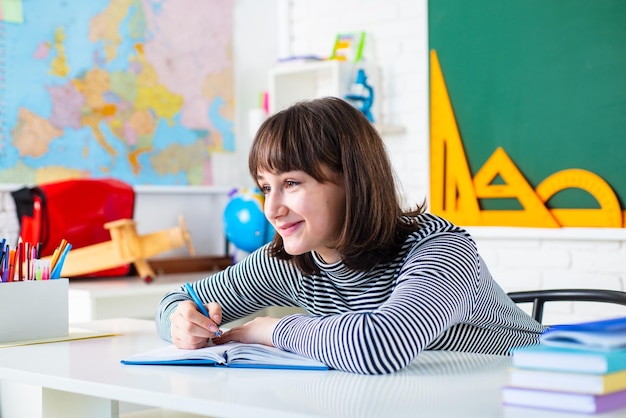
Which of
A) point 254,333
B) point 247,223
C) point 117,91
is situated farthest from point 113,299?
point 254,333

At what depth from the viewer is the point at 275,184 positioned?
1.32 meters

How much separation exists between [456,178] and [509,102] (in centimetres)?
33

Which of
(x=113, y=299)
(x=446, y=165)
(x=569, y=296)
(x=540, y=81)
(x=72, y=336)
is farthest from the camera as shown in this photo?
(x=446, y=165)

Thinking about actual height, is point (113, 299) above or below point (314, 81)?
below

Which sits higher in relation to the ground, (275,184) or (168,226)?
(275,184)

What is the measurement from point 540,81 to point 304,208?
6.03 ft

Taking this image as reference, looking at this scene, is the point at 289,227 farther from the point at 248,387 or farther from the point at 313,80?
the point at 313,80

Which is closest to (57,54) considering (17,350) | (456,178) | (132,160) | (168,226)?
(132,160)

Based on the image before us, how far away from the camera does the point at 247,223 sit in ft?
10.6

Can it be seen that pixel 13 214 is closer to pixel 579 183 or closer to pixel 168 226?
pixel 168 226

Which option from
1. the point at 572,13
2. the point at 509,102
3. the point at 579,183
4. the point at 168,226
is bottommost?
the point at 168,226

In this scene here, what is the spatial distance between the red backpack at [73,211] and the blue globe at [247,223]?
→ 1.29ft

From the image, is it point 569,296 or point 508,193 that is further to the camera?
point 508,193

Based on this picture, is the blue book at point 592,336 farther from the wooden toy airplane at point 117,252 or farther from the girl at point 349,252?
the wooden toy airplane at point 117,252
